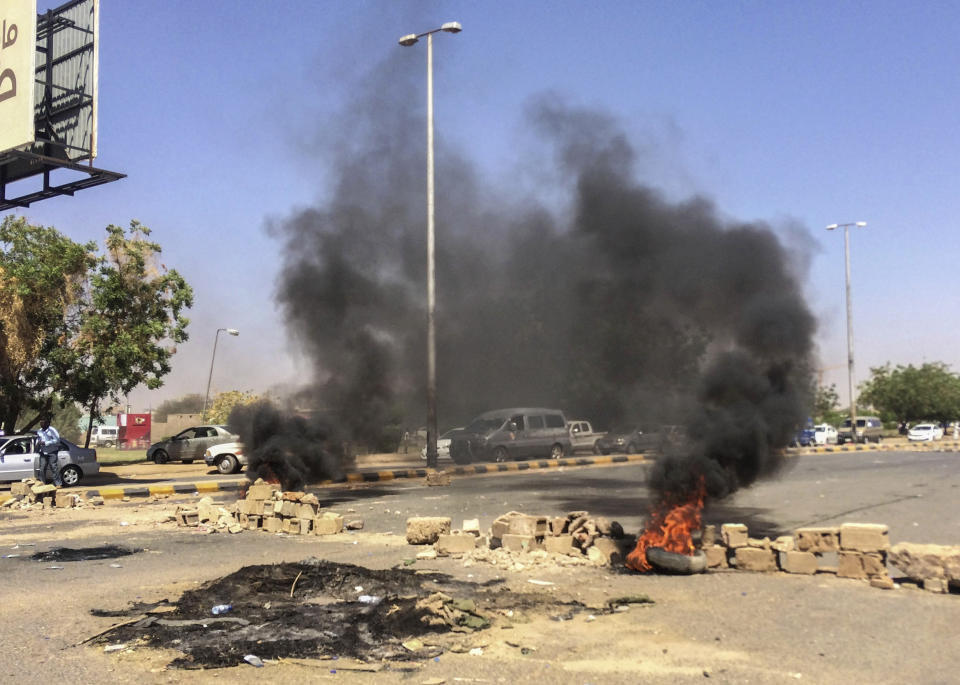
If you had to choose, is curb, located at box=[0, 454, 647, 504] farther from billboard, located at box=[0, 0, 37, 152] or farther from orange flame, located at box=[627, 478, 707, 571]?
billboard, located at box=[0, 0, 37, 152]

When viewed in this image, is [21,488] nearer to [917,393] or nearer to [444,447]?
[444,447]

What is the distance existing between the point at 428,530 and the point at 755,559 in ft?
12.1

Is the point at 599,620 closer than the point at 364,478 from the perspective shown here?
Yes

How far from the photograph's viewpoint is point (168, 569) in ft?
26.9

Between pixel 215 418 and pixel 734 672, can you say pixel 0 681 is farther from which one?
pixel 215 418

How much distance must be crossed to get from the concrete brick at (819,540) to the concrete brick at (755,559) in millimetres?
300

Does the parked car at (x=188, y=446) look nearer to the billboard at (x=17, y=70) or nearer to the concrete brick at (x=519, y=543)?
the billboard at (x=17, y=70)

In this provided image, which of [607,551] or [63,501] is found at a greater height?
[607,551]

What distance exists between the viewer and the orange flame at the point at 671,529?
771 cm

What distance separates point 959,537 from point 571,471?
13.2 meters

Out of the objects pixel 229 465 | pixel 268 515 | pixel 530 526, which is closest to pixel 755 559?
pixel 530 526

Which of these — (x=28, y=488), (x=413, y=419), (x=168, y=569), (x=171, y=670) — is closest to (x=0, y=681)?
(x=171, y=670)

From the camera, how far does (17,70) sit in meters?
14.3

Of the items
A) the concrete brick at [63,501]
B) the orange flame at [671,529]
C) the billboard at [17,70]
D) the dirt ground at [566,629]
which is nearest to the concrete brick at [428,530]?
the dirt ground at [566,629]
